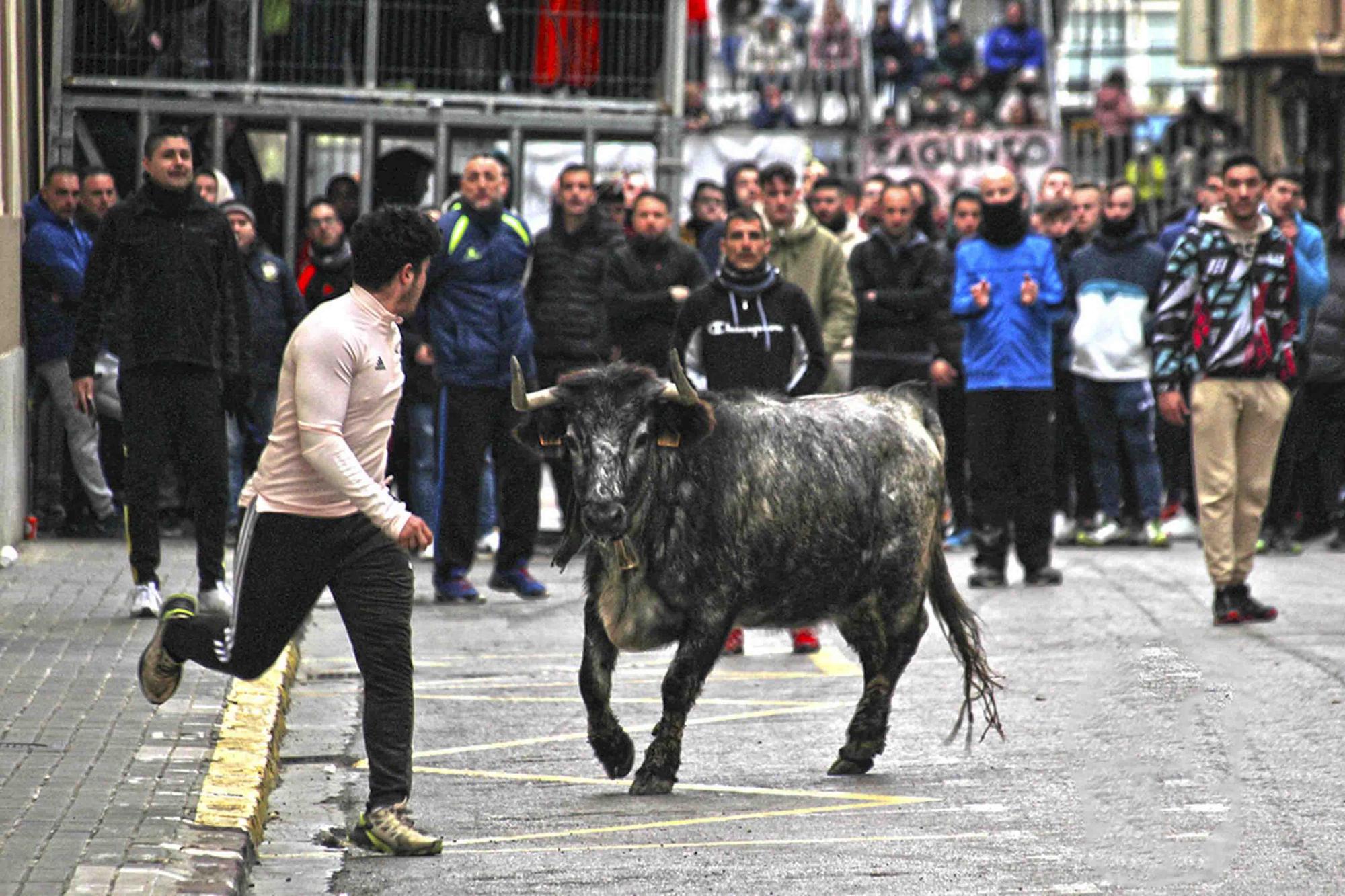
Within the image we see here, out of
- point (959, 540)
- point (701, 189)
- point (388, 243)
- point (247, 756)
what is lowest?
point (959, 540)

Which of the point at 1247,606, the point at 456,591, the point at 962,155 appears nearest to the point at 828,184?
the point at 456,591

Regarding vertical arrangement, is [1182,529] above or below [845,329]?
below

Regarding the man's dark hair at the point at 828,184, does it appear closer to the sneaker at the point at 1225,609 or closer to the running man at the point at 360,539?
the sneaker at the point at 1225,609

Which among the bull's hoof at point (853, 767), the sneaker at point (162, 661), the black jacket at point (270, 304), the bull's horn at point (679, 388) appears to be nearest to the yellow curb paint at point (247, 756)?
the sneaker at point (162, 661)

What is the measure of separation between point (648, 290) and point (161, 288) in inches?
159

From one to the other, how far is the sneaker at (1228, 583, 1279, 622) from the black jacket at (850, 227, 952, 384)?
4.03 m

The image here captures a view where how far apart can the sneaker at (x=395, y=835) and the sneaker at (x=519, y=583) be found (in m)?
7.06

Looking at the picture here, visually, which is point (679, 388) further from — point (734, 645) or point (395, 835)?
point (734, 645)

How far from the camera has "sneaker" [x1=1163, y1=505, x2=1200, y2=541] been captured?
18203 millimetres

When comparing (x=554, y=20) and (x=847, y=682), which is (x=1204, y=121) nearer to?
(x=554, y=20)

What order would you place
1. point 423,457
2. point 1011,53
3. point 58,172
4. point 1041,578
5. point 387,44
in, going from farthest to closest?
point 1011,53, point 387,44, point 423,457, point 58,172, point 1041,578

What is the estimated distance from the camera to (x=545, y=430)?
8.70 meters

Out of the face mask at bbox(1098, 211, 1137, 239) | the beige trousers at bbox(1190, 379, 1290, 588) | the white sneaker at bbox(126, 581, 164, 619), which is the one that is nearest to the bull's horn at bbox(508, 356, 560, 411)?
the white sneaker at bbox(126, 581, 164, 619)

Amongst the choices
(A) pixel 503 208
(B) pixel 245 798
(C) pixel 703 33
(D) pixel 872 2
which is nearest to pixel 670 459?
(B) pixel 245 798
